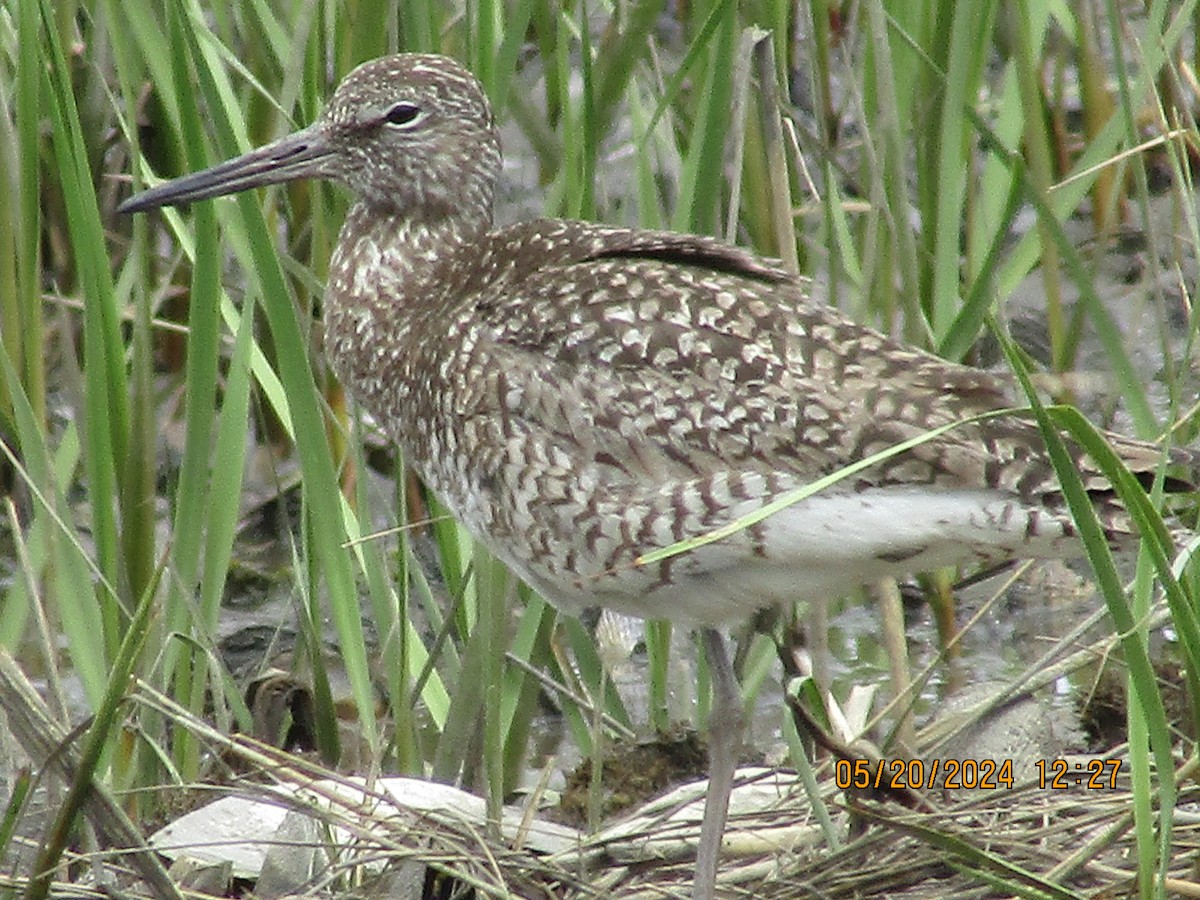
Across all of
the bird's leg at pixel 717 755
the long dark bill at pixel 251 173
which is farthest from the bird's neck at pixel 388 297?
the bird's leg at pixel 717 755

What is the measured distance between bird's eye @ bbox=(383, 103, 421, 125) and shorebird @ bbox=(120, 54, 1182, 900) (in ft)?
0.26

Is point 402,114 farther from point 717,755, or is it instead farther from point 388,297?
point 717,755

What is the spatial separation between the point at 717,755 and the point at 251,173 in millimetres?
1497

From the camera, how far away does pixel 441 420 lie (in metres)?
4.02

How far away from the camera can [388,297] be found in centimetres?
435

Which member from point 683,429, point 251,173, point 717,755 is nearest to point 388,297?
point 251,173

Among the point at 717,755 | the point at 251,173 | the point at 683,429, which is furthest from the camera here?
the point at 251,173

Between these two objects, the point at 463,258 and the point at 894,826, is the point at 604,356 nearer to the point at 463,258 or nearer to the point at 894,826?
the point at 463,258

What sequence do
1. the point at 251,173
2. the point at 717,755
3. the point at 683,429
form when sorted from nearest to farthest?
the point at 683,429 → the point at 717,755 → the point at 251,173

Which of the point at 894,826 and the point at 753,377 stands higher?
the point at 753,377

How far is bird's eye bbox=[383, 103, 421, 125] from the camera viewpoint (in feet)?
14.4

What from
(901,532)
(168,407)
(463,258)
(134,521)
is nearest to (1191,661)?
(901,532)

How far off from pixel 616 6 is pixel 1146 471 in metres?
1.70

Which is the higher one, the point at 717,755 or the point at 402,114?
the point at 402,114
